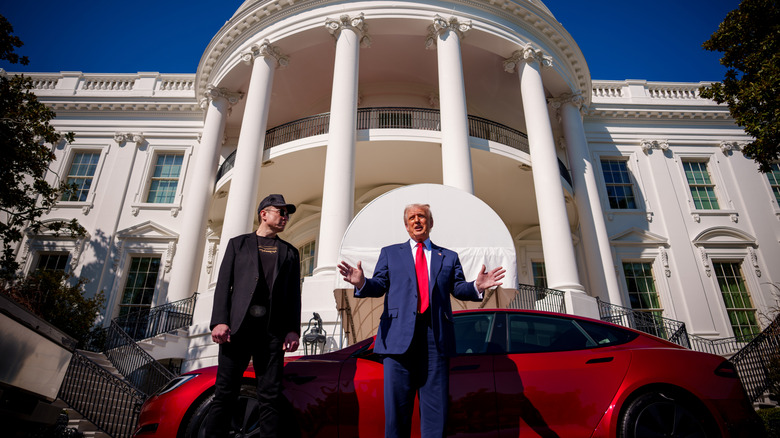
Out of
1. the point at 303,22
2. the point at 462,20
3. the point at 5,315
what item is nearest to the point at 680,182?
the point at 462,20

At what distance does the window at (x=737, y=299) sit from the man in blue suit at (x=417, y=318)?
16.6 metres

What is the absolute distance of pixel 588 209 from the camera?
1434 centimetres

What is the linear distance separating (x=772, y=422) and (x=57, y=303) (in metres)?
15.1

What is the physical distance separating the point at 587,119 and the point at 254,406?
62.0 ft

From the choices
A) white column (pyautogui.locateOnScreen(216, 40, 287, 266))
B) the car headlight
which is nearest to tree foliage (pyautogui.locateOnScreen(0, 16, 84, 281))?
white column (pyautogui.locateOnScreen(216, 40, 287, 266))

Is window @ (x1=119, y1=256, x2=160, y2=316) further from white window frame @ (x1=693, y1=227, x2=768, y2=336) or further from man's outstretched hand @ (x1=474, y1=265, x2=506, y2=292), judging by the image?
white window frame @ (x1=693, y1=227, x2=768, y2=336)

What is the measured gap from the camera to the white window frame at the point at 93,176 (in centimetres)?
1609

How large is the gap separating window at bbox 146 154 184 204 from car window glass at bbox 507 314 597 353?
634 inches

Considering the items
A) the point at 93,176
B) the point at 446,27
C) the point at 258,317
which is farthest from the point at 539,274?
the point at 93,176

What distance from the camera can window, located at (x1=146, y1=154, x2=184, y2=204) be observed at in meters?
16.7

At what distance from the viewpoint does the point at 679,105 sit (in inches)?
736

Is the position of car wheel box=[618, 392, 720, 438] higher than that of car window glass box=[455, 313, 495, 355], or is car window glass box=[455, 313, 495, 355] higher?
car window glass box=[455, 313, 495, 355]

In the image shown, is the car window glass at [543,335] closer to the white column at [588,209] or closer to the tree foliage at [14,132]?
the white column at [588,209]

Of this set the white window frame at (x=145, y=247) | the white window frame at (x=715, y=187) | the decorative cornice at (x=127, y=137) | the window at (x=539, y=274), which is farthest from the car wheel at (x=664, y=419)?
the decorative cornice at (x=127, y=137)
